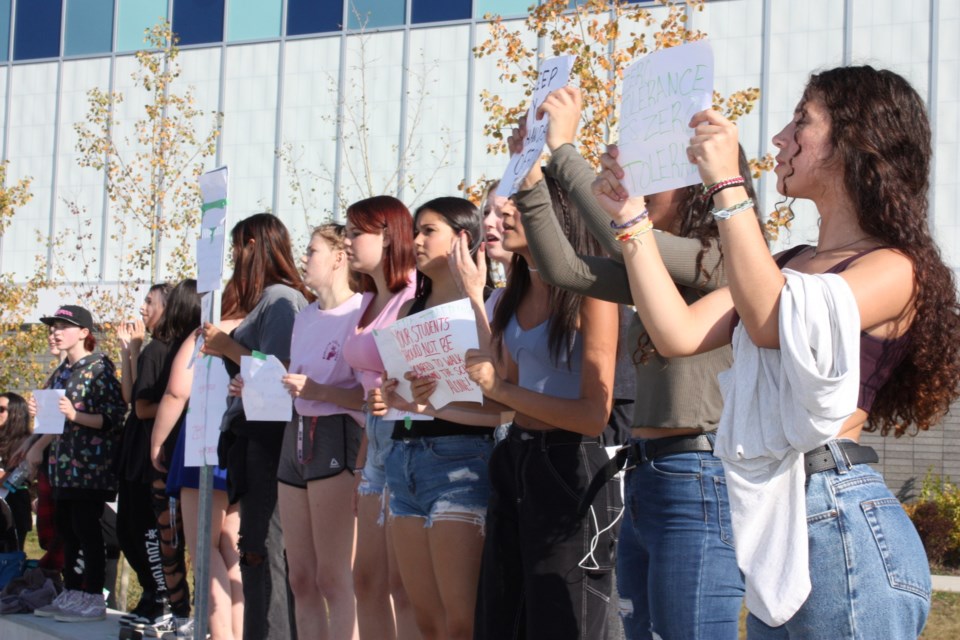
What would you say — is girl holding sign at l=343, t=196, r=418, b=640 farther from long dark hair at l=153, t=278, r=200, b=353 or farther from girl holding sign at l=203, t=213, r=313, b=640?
long dark hair at l=153, t=278, r=200, b=353

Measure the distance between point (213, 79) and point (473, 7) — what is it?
14.8 feet

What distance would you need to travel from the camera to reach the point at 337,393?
17.3 ft

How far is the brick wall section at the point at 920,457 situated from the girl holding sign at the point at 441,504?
12383 millimetres

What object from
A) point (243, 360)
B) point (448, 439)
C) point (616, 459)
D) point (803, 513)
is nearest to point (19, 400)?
point (243, 360)

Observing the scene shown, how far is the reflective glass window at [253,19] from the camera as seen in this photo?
1897 centimetres

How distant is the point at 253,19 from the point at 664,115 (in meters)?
17.3

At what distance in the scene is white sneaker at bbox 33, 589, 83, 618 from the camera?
7672 millimetres

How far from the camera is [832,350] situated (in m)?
2.24

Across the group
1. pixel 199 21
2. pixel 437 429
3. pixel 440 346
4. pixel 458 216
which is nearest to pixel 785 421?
pixel 440 346

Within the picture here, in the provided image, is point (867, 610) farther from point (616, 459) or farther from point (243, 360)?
point (243, 360)

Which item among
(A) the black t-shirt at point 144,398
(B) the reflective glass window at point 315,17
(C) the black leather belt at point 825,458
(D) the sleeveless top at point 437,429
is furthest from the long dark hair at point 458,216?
(B) the reflective glass window at point 315,17

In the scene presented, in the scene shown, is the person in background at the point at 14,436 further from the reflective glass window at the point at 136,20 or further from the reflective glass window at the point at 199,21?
the reflective glass window at the point at 136,20

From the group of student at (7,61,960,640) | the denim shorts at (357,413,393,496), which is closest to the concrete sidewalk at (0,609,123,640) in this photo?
the group of student at (7,61,960,640)

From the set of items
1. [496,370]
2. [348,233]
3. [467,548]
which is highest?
[348,233]
